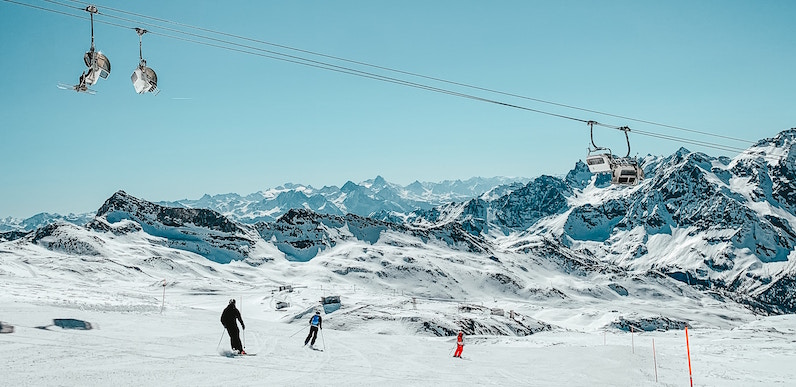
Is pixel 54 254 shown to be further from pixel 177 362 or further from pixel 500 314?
pixel 177 362

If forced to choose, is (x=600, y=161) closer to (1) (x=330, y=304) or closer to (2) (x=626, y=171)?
(2) (x=626, y=171)

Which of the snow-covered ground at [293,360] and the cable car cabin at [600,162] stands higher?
the cable car cabin at [600,162]

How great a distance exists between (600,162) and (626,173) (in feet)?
5.76

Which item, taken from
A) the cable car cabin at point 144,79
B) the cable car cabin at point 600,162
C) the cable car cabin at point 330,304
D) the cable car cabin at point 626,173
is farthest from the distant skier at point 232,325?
the cable car cabin at point 330,304

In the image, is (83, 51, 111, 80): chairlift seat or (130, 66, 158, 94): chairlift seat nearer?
(83, 51, 111, 80): chairlift seat

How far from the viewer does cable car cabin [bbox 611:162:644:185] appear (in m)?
27.8

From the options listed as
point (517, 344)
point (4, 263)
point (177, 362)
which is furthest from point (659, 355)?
point (4, 263)

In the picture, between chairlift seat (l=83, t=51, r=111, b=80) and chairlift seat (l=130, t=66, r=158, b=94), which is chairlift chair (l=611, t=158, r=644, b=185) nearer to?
chairlift seat (l=130, t=66, r=158, b=94)

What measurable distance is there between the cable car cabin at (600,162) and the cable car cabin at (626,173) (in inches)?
21.8

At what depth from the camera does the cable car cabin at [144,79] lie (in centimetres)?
1997

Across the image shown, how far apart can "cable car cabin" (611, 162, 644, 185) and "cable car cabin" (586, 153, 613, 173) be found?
0.55m

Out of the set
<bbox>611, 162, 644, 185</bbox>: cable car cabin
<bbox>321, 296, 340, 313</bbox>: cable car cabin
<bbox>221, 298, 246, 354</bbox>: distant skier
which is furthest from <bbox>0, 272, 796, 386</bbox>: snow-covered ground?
<bbox>321, 296, 340, 313</bbox>: cable car cabin

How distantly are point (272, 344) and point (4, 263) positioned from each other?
14290 centimetres

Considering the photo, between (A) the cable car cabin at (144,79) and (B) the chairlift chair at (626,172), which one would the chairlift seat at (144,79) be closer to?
(A) the cable car cabin at (144,79)
